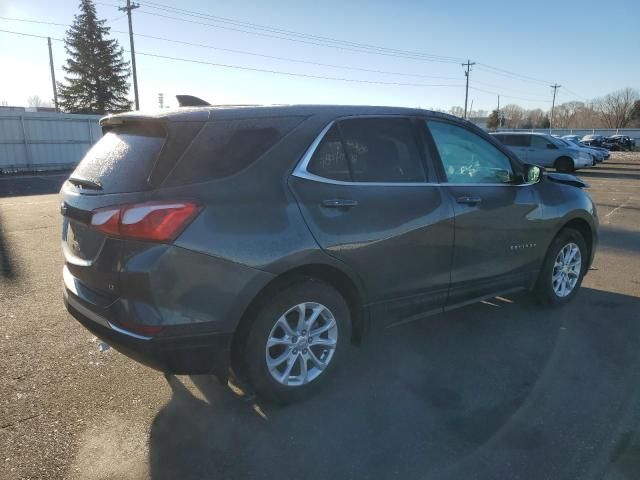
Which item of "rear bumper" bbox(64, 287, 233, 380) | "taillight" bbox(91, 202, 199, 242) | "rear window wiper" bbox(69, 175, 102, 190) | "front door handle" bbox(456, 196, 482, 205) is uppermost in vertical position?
"rear window wiper" bbox(69, 175, 102, 190)

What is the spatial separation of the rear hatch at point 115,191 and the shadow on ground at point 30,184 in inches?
495

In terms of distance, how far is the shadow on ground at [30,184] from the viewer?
14258mm

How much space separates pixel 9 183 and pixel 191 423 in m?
17.3

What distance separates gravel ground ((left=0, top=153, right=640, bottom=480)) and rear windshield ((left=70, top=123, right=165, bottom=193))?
4.52 ft

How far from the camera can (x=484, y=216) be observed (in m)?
3.88

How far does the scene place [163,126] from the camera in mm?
2742

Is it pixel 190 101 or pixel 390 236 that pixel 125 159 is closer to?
pixel 190 101

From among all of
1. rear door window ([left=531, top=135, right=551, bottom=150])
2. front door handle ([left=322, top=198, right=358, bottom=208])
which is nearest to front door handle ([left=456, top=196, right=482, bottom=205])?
front door handle ([left=322, top=198, right=358, bottom=208])

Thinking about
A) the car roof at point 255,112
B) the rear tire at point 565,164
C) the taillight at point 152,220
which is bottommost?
the rear tire at point 565,164

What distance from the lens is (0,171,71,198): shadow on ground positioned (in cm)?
1426

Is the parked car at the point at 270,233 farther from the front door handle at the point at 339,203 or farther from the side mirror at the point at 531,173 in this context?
the side mirror at the point at 531,173

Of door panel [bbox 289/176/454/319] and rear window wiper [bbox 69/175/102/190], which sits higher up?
rear window wiper [bbox 69/175/102/190]

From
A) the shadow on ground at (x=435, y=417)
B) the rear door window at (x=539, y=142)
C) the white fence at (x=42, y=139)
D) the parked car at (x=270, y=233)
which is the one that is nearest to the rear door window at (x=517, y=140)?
the rear door window at (x=539, y=142)

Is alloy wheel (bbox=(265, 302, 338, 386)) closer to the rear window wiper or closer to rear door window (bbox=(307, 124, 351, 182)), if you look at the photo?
rear door window (bbox=(307, 124, 351, 182))
